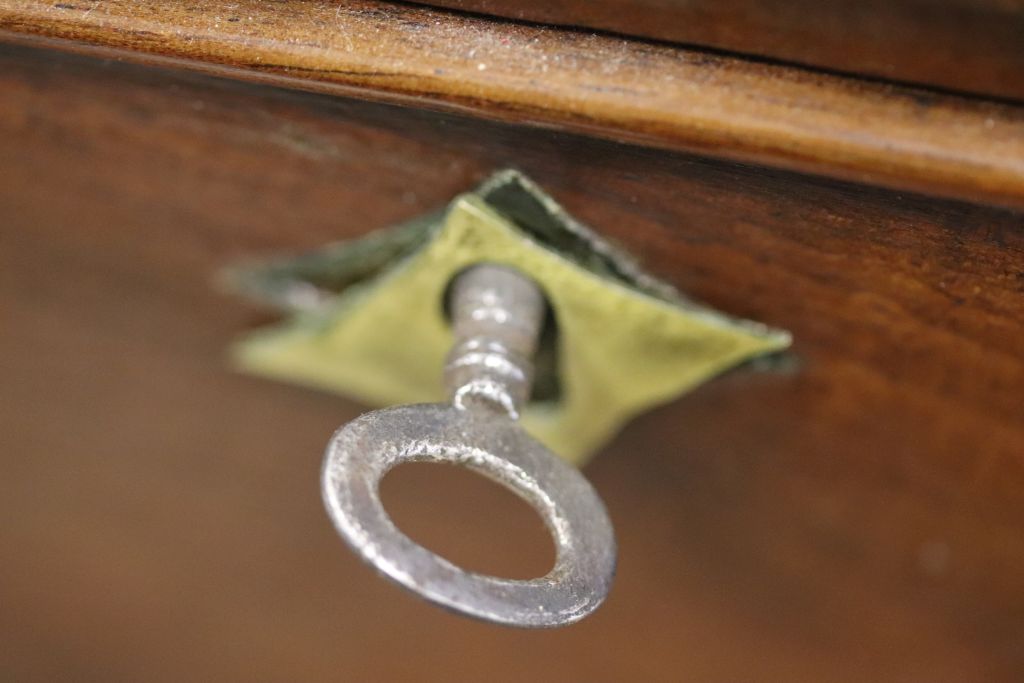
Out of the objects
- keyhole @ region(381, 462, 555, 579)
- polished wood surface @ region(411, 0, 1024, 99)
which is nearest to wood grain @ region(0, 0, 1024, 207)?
polished wood surface @ region(411, 0, 1024, 99)

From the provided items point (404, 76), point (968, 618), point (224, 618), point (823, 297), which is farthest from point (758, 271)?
point (224, 618)

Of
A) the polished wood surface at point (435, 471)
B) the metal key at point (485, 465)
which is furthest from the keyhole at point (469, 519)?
the metal key at point (485, 465)

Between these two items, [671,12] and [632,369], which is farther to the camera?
[632,369]

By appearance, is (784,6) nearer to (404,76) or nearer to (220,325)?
(404,76)

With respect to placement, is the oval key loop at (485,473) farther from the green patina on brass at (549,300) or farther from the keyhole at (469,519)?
the keyhole at (469,519)

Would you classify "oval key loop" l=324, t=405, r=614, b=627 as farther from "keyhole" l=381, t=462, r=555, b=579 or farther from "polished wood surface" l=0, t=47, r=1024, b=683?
"keyhole" l=381, t=462, r=555, b=579

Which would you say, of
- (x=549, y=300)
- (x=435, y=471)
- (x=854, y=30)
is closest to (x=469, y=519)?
(x=435, y=471)
